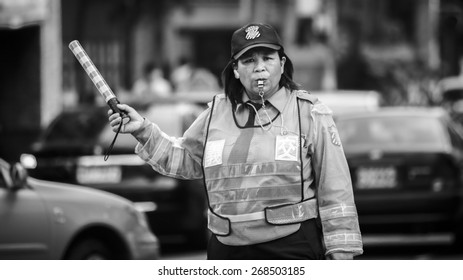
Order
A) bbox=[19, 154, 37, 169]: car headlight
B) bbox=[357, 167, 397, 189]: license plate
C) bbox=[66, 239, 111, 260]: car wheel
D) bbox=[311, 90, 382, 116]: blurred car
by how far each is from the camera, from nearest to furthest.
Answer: bbox=[66, 239, 111, 260]: car wheel, bbox=[19, 154, 37, 169]: car headlight, bbox=[357, 167, 397, 189]: license plate, bbox=[311, 90, 382, 116]: blurred car

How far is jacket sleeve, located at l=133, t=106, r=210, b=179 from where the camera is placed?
5.35 metres

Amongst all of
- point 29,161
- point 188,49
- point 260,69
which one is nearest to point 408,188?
point 29,161

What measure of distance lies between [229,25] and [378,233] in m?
29.4

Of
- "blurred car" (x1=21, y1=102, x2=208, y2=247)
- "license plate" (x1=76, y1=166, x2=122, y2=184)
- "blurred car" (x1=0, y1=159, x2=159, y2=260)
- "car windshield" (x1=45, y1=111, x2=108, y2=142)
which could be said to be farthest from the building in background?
"blurred car" (x1=0, y1=159, x2=159, y2=260)

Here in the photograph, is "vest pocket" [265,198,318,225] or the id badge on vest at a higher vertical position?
the id badge on vest

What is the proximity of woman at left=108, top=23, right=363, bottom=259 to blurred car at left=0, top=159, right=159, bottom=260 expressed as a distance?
3310 millimetres

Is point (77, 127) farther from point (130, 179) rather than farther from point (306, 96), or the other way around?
point (306, 96)

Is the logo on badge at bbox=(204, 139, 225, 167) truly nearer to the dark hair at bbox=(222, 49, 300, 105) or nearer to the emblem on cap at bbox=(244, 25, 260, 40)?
the dark hair at bbox=(222, 49, 300, 105)

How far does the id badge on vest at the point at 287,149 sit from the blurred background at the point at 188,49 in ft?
25.6

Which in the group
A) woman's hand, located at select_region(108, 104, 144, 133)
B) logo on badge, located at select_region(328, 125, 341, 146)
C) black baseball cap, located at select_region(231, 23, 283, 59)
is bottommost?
logo on badge, located at select_region(328, 125, 341, 146)

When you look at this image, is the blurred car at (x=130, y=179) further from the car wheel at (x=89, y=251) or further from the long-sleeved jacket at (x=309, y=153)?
the long-sleeved jacket at (x=309, y=153)

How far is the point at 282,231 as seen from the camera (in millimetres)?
5129

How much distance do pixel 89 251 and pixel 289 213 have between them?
4328mm
